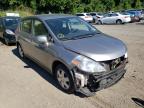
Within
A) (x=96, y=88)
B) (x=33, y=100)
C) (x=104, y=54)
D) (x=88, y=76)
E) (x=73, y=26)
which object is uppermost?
(x=73, y=26)

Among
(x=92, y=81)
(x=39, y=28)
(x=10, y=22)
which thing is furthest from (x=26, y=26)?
(x=10, y=22)

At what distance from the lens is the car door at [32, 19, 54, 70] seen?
5801 mm

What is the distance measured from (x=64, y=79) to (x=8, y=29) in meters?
7.21

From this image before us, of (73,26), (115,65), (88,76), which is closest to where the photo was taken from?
(88,76)

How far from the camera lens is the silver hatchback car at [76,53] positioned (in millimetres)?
4820

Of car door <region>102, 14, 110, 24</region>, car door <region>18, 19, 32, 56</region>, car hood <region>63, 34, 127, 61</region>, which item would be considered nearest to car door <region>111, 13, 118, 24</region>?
car door <region>102, 14, 110, 24</region>

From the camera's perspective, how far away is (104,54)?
4.88 metres

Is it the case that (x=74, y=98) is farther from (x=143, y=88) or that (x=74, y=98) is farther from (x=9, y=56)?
(x=9, y=56)

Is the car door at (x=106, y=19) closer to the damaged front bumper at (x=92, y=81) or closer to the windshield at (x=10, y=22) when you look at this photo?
the windshield at (x=10, y=22)

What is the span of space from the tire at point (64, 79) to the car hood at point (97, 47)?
0.54m

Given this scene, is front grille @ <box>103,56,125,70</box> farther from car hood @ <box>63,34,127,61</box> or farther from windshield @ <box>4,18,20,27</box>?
windshield @ <box>4,18,20,27</box>

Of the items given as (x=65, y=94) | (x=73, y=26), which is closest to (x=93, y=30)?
(x=73, y=26)

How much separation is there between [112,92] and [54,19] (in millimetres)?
2597

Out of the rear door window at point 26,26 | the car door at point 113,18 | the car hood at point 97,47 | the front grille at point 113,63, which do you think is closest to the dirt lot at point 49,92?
the front grille at point 113,63
